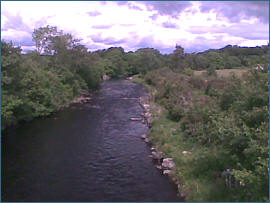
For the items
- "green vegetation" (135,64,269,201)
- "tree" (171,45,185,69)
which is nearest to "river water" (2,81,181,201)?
"green vegetation" (135,64,269,201)

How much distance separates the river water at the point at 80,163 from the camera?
44.0 feet

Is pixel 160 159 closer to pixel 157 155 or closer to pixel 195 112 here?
pixel 157 155

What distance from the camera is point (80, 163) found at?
16.8m

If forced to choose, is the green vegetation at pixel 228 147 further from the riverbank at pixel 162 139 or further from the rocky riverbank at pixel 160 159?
the rocky riverbank at pixel 160 159

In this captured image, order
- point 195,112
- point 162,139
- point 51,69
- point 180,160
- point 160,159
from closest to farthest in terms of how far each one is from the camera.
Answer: point 180,160 < point 160,159 < point 162,139 < point 195,112 < point 51,69

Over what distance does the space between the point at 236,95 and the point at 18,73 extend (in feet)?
60.3

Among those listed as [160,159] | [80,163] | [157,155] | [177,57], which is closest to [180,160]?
[160,159]

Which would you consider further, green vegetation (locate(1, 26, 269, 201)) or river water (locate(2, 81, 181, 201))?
river water (locate(2, 81, 181, 201))

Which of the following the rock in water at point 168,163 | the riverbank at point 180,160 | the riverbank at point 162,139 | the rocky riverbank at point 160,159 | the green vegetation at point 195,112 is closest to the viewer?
the green vegetation at point 195,112

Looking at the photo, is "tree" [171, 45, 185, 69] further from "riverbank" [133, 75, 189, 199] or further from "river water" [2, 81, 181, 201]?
"river water" [2, 81, 181, 201]

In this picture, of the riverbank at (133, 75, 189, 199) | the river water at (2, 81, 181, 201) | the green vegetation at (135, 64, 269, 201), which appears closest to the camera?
the green vegetation at (135, 64, 269, 201)

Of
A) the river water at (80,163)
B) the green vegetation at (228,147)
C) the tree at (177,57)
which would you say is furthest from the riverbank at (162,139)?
A: the tree at (177,57)

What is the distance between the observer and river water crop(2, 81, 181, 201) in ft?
44.0

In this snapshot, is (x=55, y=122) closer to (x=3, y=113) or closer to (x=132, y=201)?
(x=3, y=113)
